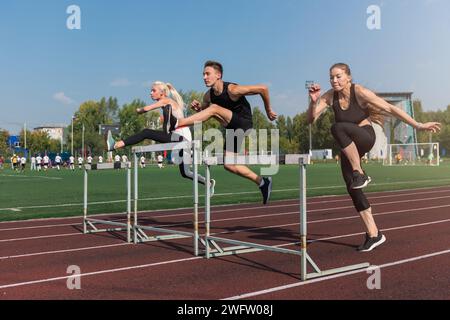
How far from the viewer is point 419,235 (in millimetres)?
7895

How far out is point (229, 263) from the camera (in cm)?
592

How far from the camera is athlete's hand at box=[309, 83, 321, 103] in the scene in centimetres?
621

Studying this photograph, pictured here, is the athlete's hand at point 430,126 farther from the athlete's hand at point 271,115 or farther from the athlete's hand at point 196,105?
the athlete's hand at point 196,105

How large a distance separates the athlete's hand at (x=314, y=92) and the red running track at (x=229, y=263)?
2.02 m

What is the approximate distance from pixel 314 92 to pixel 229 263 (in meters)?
2.38

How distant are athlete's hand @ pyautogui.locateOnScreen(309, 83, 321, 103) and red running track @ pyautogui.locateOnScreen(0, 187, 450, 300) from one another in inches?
79.6

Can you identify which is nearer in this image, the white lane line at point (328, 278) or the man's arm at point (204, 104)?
the white lane line at point (328, 278)

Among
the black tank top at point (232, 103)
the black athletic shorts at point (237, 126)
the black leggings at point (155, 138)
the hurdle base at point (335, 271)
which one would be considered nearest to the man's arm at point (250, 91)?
the black tank top at point (232, 103)

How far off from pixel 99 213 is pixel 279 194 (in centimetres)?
691

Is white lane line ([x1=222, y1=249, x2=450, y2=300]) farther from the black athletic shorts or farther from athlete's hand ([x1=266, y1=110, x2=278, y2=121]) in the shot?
athlete's hand ([x1=266, y1=110, x2=278, y2=121])

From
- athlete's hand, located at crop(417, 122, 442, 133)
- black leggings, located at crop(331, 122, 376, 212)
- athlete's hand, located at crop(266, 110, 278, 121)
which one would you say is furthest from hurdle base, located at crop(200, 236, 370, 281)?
athlete's hand, located at crop(266, 110, 278, 121)

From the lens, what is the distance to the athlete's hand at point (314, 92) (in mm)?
6215
